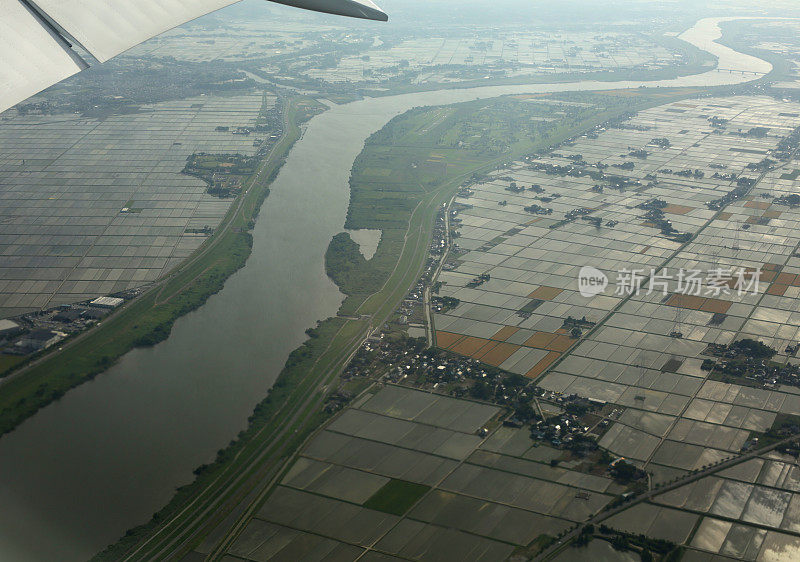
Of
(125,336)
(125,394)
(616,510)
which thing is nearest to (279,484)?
(125,394)

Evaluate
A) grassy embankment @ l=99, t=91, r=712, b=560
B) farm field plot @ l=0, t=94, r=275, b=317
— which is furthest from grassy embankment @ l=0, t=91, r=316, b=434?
grassy embankment @ l=99, t=91, r=712, b=560

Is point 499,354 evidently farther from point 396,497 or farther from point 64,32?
point 64,32

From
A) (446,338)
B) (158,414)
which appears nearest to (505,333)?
(446,338)

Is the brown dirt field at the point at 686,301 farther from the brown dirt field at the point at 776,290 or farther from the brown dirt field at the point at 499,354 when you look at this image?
the brown dirt field at the point at 499,354

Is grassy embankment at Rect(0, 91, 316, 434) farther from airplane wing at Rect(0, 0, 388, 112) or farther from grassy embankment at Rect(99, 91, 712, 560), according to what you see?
airplane wing at Rect(0, 0, 388, 112)

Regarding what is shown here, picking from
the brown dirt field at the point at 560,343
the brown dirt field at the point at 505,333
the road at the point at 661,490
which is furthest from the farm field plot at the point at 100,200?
the road at the point at 661,490

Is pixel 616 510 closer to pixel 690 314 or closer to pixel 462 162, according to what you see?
pixel 690 314
